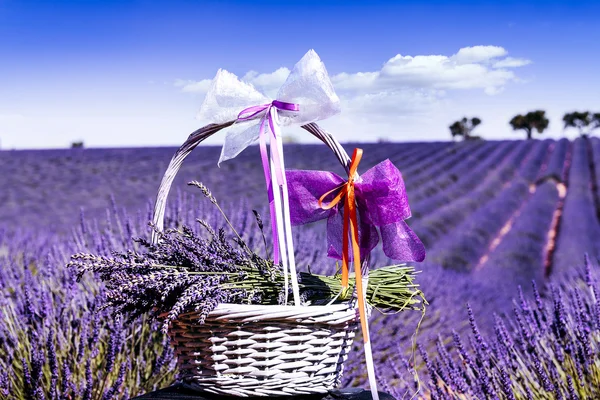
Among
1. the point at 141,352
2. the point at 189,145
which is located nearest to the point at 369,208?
the point at 189,145

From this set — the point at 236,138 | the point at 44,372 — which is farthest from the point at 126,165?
the point at 236,138

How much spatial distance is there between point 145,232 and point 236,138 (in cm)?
110

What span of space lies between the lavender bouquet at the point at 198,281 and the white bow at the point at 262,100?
0.55 ft

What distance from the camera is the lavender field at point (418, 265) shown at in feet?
4.81

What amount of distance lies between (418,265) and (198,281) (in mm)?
3064

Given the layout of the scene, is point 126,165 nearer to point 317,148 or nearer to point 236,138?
point 317,148

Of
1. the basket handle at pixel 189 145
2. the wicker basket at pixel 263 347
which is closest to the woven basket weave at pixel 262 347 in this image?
the wicker basket at pixel 263 347

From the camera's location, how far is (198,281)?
3.12 feet

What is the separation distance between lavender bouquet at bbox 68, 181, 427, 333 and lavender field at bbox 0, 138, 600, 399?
0.87 ft

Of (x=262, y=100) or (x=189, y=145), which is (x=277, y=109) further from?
(x=189, y=145)

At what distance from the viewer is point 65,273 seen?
2.01 m

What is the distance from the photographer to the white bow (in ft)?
3.45

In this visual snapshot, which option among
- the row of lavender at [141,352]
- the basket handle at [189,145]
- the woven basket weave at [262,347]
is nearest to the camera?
the woven basket weave at [262,347]

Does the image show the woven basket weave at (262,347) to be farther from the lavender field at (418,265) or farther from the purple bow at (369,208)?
the lavender field at (418,265)
